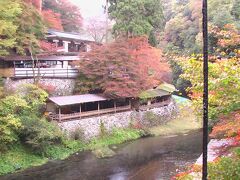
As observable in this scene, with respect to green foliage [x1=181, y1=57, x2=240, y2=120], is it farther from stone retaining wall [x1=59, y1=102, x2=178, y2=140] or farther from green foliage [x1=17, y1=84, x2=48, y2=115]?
stone retaining wall [x1=59, y1=102, x2=178, y2=140]

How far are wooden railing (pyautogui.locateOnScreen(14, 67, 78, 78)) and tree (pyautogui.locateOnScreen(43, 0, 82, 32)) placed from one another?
54.5 ft

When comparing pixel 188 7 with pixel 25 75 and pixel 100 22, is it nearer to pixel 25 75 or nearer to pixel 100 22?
pixel 100 22

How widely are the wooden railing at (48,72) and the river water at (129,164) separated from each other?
29.5 ft

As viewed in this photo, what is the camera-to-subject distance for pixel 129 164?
22.3 meters

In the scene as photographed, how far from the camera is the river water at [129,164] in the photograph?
19781 millimetres

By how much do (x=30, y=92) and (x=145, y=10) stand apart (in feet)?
56.7

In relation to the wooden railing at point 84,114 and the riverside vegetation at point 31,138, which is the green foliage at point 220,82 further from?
the wooden railing at point 84,114

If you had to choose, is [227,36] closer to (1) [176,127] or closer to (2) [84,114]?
(2) [84,114]

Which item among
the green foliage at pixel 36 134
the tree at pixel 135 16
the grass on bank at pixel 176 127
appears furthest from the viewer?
the tree at pixel 135 16

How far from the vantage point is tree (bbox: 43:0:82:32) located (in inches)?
1799

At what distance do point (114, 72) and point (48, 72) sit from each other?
6.47 meters

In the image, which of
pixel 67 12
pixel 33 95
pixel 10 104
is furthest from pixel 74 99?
pixel 67 12

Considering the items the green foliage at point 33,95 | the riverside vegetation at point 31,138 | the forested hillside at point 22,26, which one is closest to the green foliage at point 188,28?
the forested hillside at point 22,26

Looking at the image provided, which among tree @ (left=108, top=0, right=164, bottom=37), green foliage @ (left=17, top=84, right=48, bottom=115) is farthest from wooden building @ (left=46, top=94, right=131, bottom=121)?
tree @ (left=108, top=0, right=164, bottom=37)
